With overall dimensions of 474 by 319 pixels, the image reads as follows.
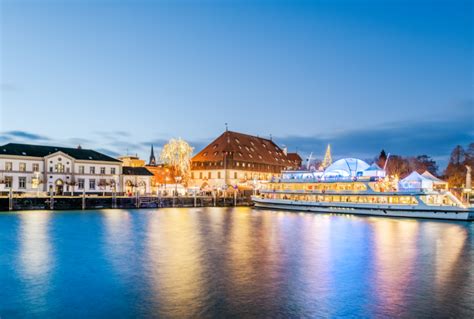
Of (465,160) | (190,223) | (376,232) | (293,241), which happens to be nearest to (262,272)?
(293,241)

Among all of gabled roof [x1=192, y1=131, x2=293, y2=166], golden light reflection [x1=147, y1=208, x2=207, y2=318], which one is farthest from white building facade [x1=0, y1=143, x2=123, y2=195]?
golden light reflection [x1=147, y1=208, x2=207, y2=318]

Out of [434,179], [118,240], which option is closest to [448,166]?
[434,179]

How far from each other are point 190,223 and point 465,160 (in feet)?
222

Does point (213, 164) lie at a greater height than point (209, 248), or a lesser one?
greater

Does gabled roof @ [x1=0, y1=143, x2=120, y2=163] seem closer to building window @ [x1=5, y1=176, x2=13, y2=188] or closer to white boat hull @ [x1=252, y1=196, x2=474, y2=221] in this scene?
building window @ [x1=5, y1=176, x2=13, y2=188]

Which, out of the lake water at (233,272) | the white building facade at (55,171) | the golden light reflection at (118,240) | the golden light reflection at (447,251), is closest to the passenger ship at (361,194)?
the golden light reflection at (447,251)

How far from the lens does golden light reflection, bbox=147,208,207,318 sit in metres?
17.5

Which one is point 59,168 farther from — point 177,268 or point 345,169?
point 177,268

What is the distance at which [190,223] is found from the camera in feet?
158

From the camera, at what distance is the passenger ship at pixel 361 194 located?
54406 millimetres

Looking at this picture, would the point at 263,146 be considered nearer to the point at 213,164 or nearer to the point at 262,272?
the point at 213,164

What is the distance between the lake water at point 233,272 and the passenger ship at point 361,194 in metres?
12.7

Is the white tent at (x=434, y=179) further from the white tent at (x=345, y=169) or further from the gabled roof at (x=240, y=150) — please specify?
the gabled roof at (x=240, y=150)

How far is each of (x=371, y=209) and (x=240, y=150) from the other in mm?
43163
